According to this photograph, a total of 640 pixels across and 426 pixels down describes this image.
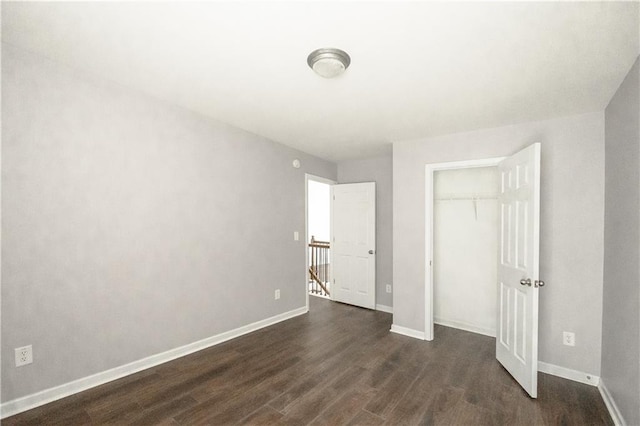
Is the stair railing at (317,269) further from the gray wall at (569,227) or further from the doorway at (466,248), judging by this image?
the gray wall at (569,227)

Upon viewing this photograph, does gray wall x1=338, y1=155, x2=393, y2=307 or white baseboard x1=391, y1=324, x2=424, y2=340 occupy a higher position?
gray wall x1=338, y1=155, x2=393, y2=307

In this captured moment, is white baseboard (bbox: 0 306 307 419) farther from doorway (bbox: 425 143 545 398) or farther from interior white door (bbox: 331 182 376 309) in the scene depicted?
doorway (bbox: 425 143 545 398)

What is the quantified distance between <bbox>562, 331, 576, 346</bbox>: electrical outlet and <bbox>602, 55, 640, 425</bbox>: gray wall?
21 cm

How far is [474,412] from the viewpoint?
213cm

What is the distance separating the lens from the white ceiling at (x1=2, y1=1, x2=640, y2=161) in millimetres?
1497

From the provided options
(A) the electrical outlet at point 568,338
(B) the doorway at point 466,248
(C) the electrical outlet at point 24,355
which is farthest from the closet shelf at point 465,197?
(C) the electrical outlet at point 24,355

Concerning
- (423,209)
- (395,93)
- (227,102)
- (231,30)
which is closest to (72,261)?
(227,102)

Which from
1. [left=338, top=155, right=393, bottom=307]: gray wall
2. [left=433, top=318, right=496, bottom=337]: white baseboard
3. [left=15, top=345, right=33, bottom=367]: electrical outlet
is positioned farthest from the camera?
[left=338, top=155, right=393, bottom=307]: gray wall

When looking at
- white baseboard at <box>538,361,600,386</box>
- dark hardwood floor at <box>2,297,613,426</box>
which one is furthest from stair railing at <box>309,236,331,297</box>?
white baseboard at <box>538,361,600,386</box>

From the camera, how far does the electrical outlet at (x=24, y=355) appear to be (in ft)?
6.41

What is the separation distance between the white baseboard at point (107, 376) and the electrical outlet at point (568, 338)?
3.34 m

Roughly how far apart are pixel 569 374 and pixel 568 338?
0.33 meters

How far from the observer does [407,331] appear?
367 centimetres

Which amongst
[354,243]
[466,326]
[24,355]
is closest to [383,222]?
[354,243]
